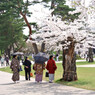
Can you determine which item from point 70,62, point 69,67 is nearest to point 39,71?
point 69,67

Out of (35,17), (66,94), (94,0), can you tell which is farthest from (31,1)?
(66,94)

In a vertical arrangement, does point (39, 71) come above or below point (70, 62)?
below

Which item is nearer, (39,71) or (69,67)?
(39,71)

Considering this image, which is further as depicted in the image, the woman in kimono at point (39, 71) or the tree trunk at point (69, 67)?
the tree trunk at point (69, 67)

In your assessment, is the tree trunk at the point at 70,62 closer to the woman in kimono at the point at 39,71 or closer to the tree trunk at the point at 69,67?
the tree trunk at the point at 69,67

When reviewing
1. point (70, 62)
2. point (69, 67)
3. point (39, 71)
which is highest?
point (70, 62)

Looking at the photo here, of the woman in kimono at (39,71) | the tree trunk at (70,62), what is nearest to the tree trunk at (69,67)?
the tree trunk at (70,62)

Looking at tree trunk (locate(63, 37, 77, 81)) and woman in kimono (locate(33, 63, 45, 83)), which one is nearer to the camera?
woman in kimono (locate(33, 63, 45, 83))

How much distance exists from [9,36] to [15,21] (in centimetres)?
427

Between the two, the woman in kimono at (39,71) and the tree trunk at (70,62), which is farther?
the tree trunk at (70,62)

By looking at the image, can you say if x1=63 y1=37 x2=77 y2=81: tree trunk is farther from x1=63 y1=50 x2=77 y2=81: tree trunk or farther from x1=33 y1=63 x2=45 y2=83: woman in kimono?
x1=33 y1=63 x2=45 y2=83: woman in kimono

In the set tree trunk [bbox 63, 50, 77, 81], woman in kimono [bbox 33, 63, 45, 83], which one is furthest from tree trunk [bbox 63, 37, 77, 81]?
woman in kimono [bbox 33, 63, 45, 83]

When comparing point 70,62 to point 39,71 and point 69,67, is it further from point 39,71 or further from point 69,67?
point 39,71

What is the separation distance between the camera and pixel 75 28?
1453cm
